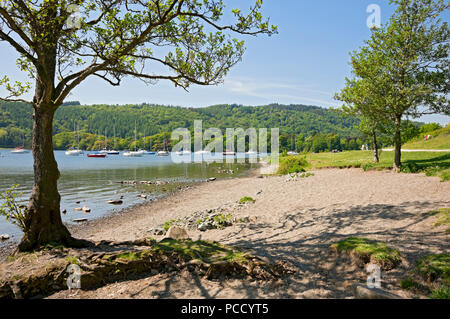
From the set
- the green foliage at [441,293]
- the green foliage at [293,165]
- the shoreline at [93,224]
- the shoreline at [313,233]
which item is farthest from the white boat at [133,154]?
the green foliage at [441,293]

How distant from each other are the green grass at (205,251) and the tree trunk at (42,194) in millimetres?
2994

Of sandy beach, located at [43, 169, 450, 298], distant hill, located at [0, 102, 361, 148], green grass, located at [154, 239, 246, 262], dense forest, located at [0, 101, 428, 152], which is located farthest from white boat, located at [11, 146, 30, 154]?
green grass, located at [154, 239, 246, 262]

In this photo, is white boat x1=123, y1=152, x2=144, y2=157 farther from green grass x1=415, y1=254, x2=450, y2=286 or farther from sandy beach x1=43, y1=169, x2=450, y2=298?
green grass x1=415, y1=254, x2=450, y2=286

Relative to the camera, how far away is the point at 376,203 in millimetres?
11461

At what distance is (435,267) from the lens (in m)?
4.74

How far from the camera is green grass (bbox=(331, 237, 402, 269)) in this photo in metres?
5.37

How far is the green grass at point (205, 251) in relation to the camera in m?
5.98

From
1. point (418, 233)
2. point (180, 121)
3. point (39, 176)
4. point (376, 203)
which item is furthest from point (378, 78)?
point (180, 121)

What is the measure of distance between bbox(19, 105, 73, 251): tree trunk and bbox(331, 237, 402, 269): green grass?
24.4 ft

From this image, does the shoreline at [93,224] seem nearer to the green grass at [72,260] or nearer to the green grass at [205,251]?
the green grass at [72,260]

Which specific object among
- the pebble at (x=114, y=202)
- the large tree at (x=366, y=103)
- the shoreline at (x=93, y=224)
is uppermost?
the large tree at (x=366, y=103)

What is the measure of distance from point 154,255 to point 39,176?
378 centimetres

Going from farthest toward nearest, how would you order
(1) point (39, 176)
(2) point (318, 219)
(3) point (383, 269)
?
(2) point (318, 219), (1) point (39, 176), (3) point (383, 269)
